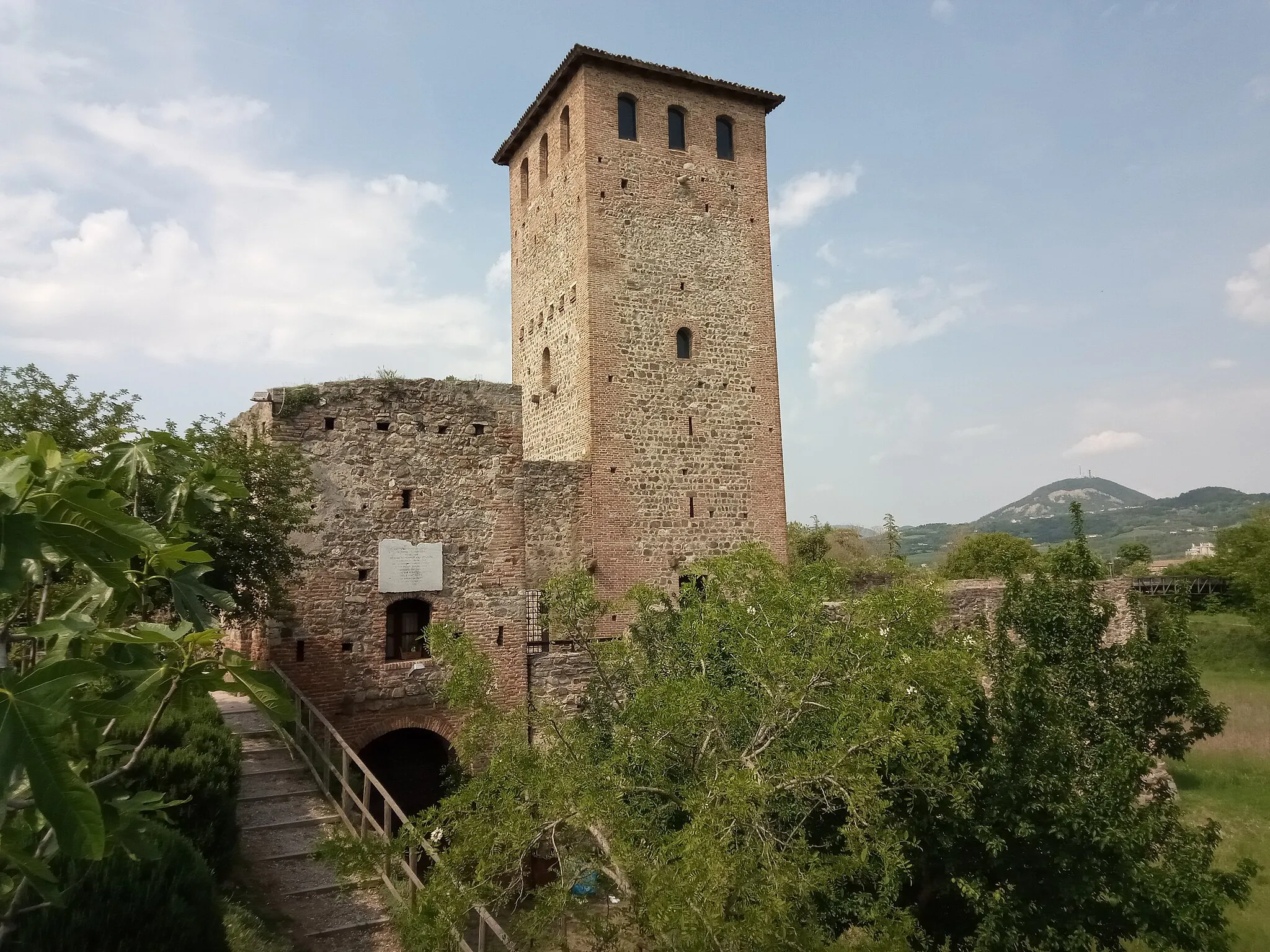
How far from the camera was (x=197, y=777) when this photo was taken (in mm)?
7184

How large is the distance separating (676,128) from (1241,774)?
71.5 feet

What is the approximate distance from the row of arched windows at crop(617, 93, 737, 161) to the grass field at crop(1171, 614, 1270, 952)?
14526 millimetres

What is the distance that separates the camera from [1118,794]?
850 cm

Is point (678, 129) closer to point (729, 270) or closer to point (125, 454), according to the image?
point (729, 270)

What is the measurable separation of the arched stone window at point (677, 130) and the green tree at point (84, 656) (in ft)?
54.1

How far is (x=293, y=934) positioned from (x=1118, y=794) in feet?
27.3

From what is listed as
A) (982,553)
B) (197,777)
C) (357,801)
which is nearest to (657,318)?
(357,801)

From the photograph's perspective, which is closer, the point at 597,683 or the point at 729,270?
the point at 597,683

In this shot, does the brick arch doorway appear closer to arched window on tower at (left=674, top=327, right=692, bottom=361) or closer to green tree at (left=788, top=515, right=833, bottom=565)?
arched window on tower at (left=674, top=327, right=692, bottom=361)

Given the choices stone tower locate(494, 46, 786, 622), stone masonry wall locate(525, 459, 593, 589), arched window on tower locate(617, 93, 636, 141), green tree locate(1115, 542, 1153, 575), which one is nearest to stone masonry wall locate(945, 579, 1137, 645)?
stone tower locate(494, 46, 786, 622)

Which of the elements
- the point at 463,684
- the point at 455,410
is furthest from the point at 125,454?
the point at 455,410

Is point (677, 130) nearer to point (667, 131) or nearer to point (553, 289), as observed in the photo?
point (667, 131)

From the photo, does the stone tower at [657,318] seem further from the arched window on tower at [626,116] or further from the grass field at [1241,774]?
the grass field at [1241,774]

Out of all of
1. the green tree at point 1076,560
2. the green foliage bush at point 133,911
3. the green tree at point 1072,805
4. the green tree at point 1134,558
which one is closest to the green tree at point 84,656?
the green foliage bush at point 133,911
